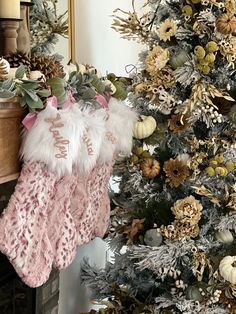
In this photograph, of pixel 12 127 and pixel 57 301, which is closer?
pixel 12 127

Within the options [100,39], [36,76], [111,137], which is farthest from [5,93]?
[100,39]

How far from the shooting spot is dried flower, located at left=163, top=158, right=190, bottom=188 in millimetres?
2238

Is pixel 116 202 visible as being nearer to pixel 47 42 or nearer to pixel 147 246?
pixel 147 246

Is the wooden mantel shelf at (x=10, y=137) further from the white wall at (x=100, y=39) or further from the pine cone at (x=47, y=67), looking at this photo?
the white wall at (x=100, y=39)

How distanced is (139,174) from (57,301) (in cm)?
83

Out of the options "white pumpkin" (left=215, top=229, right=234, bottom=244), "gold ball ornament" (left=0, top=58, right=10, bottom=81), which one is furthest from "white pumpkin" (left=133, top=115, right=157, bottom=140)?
"gold ball ornament" (left=0, top=58, right=10, bottom=81)

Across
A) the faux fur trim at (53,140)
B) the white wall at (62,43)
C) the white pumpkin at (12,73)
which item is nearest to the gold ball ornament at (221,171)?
the faux fur trim at (53,140)

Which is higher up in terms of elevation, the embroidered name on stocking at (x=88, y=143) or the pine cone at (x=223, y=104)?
the embroidered name on stocking at (x=88, y=143)

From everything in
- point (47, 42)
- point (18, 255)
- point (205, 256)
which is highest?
point (47, 42)

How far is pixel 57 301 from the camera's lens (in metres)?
2.73

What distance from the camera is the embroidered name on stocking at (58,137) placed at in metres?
1.66

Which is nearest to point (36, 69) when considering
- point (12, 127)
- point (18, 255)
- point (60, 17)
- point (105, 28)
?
point (12, 127)

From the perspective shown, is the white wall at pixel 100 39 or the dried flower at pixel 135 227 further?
the white wall at pixel 100 39

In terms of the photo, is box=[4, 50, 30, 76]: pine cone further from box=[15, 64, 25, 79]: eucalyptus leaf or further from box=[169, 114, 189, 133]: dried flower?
box=[169, 114, 189, 133]: dried flower
